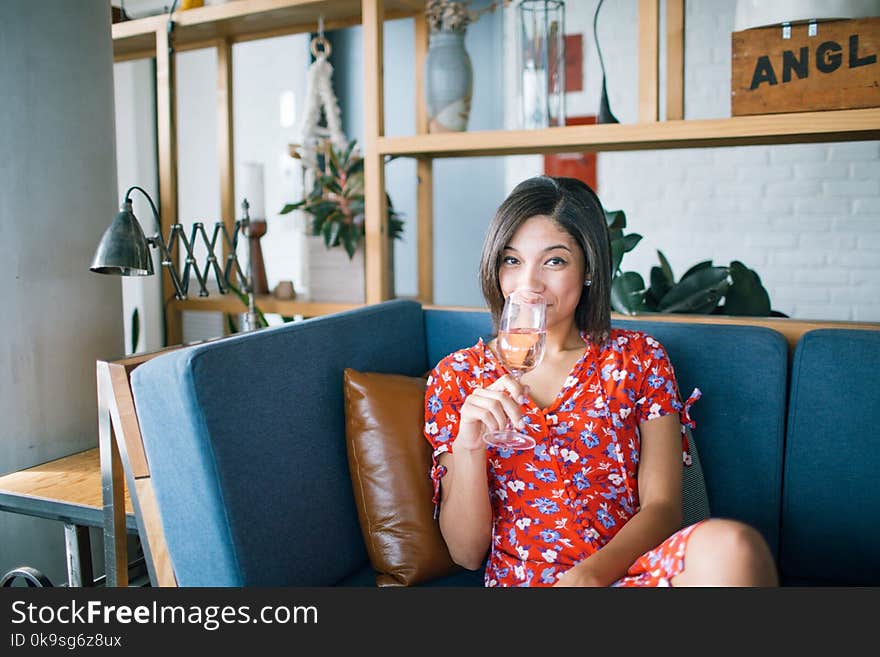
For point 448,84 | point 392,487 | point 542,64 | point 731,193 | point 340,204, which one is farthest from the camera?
point 731,193

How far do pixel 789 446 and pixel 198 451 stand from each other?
1246mm

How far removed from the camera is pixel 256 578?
144 centimetres

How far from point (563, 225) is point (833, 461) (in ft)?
2.57

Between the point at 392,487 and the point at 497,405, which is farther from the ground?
the point at 497,405

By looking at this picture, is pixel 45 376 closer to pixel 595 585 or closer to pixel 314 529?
pixel 314 529

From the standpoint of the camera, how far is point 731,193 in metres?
4.42

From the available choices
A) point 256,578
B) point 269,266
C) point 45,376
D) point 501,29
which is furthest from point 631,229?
point 256,578

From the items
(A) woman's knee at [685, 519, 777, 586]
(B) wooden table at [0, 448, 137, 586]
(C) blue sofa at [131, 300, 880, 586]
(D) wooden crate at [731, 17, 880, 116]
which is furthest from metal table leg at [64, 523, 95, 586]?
(D) wooden crate at [731, 17, 880, 116]

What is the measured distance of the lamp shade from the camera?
188cm

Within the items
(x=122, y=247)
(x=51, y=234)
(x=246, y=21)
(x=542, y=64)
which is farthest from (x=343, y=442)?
(x=246, y=21)

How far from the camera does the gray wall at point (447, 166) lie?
15.9ft

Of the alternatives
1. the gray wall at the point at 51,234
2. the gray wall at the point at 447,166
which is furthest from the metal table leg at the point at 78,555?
the gray wall at the point at 447,166

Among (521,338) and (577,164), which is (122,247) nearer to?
(521,338)

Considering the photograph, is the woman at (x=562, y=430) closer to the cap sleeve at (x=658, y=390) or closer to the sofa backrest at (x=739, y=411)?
the cap sleeve at (x=658, y=390)
